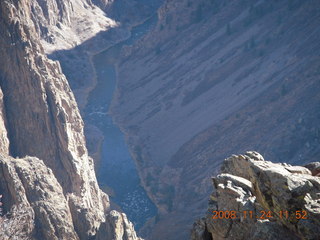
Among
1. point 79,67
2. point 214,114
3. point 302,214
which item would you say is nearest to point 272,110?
point 214,114

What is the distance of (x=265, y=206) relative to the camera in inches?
740

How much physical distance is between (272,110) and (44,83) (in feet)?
108

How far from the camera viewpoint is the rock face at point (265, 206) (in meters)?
17.3

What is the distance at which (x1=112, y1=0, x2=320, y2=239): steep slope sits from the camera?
70875 mm

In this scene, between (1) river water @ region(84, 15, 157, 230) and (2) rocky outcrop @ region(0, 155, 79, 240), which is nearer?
(2) rocky outcrop @ region(0, 155, 79, 240)

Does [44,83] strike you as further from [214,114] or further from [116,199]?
[214,114]

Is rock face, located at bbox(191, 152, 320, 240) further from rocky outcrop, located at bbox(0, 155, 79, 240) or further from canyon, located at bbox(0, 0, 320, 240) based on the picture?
rocky outcrop, located at bbox(0, 155, 79, 240)

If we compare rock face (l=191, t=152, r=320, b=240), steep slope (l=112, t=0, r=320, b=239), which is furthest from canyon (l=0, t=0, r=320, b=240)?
steep slope (l=112, t=0, r=320, b=239)

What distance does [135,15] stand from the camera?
440ft

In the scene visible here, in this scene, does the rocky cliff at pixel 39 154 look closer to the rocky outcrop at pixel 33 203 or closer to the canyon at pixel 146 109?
the rocky outcrop at pixel 33 203

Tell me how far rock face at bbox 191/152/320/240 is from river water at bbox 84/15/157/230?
4641 cm
